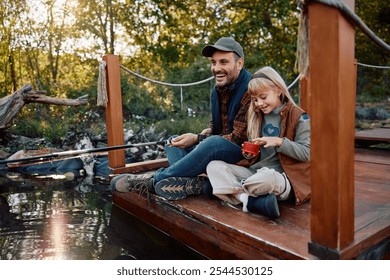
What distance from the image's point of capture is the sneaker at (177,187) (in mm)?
2521

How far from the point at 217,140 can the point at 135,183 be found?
735mm

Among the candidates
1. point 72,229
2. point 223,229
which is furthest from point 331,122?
point 72,229

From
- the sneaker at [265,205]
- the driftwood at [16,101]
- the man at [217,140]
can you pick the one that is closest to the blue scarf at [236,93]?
the man at [217,140]

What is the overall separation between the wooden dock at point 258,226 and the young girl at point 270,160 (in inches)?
3.6

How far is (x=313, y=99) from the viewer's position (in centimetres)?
143

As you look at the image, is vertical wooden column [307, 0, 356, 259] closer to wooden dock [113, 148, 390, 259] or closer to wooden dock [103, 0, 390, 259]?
wooden dock [103, 0, 390, 259]

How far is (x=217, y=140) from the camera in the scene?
239 centimetres

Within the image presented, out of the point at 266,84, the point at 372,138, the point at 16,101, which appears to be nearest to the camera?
the point at 266,84

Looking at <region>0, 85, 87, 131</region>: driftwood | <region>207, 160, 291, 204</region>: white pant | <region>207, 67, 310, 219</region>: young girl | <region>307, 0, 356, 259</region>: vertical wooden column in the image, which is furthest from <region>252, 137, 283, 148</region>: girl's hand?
<region>0, 85, 87, 131</region>: driftwood

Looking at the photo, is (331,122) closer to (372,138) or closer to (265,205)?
(265,205)

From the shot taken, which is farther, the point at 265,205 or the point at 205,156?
the point at 205,156
